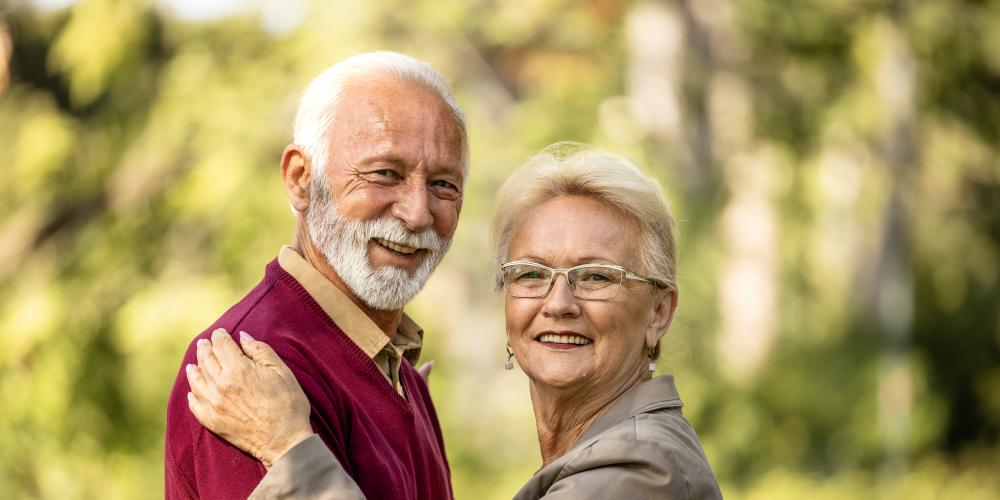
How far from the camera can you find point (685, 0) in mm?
10273

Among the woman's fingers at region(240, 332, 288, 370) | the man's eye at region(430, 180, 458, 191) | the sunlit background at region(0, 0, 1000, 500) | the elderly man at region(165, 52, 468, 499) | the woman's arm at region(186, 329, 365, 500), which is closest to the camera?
the woman's arm at region(186, 329, 365, 500)

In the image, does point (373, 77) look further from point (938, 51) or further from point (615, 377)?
point (938, 51)

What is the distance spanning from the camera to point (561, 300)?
95.0 inches

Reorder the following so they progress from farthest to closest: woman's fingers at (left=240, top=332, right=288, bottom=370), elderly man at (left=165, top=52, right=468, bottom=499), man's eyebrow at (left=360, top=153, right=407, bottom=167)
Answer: man's eyebrow at (left=360, top=153, right=407, bottom=167) → elderly man at (left=165, top=52, right=468, bottom=499) → woman's fingers at (left=240, top=332, right=288, bottom=370)

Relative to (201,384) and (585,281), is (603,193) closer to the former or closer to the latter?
(585,281)

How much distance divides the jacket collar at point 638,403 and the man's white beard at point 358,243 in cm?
48

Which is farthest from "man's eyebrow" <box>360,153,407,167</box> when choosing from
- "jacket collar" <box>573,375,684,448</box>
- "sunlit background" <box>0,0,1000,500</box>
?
"sunlit background" <box>0,0,1000,500</box>

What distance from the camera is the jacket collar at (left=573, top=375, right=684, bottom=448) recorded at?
2.41m

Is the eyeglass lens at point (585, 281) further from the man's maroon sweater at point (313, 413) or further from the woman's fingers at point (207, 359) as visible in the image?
the woman's fingers at point (207, 359)

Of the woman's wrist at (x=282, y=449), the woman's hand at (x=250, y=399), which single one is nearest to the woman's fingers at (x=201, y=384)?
the woman's hand at (x=250, y=399)

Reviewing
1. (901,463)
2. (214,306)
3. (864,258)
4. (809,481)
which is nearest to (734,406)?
(809,481)

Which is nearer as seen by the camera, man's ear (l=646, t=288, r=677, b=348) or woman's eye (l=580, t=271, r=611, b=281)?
woman's eye (l=580, t=271, r=611, b=281)

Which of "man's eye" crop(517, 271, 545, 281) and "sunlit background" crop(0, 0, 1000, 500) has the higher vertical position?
"sunlit background" crop(0, 0, 1000, 500)

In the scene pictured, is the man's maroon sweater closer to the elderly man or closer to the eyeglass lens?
the elderly man
